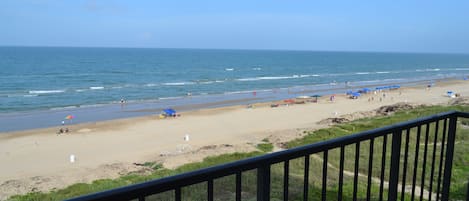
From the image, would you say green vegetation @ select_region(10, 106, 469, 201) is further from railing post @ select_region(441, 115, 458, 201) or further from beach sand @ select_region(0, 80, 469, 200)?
railing post @ select_region(441, 115, 458, 201)

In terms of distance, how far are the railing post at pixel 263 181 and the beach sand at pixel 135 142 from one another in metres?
11.7

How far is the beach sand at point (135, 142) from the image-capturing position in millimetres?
14344

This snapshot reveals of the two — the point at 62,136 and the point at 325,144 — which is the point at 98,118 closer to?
the point at 62,136

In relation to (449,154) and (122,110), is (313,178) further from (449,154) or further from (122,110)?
(122,110)

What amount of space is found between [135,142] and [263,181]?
19486 millimetres

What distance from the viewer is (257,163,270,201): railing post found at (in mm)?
1871

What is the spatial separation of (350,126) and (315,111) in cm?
1066

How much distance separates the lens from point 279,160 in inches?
76.2

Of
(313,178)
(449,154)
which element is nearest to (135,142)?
(313,178)

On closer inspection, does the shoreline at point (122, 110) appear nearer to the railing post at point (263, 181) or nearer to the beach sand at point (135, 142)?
the beach sand at point (135, 142)

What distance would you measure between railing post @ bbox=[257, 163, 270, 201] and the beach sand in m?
11.7

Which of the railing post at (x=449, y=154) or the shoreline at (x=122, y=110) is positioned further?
the shoreline at (x=122, y=110)

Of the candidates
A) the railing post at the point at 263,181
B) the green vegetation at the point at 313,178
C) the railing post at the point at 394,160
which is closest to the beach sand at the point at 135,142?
the green vegetation at the point at 313,178

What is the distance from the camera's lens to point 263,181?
189cm
